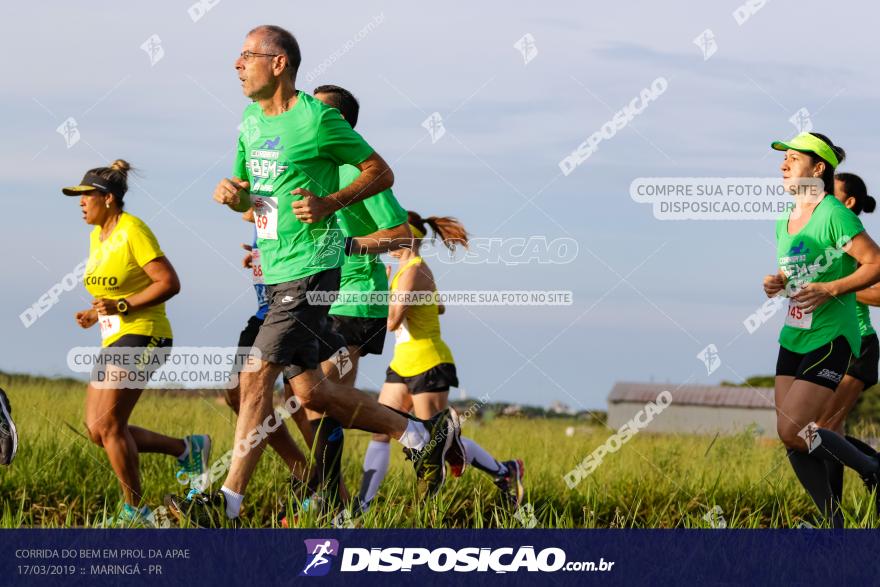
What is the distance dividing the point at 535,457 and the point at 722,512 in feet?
6.86

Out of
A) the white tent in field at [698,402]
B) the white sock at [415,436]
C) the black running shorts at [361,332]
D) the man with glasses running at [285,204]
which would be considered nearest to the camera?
the man with glasses running at [285,204]

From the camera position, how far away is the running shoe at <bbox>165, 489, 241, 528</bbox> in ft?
18.7

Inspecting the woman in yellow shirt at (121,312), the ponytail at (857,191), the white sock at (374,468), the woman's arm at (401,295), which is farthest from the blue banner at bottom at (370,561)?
the ponytail at (857,191)

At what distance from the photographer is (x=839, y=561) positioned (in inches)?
217

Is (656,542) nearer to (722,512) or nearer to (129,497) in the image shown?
(722,512)

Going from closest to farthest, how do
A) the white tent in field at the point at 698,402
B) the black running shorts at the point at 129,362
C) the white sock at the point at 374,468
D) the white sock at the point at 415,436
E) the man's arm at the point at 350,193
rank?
the man's arm at the point at 350,193 < the white sock at the point at 415,436 < the black running shorts at the point at 129,362 < the white sock at the point at 374,468 < the white tent in field at the point at 698,402

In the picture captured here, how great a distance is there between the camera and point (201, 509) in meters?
5.74

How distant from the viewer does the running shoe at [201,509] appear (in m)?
5.70

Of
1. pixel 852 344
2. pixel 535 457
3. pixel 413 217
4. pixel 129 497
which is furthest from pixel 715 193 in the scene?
pixel 129 497

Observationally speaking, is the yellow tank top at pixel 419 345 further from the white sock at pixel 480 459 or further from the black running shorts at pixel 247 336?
the black running shorts at pixel 247 336

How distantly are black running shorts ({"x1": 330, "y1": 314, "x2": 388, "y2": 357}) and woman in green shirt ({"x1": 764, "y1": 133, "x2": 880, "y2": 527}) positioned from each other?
217 cm

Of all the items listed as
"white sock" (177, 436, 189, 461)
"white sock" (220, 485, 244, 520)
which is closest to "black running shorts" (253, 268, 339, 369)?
"white sock" (220, 485, 244, 520)

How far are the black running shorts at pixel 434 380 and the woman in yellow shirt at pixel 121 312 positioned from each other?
148 cm

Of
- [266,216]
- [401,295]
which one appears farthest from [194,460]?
[266,216]
